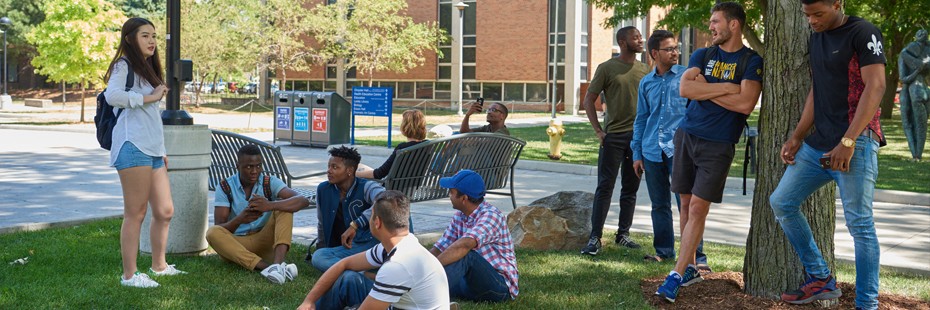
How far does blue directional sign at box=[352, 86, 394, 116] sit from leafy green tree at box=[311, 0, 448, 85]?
71.9ft

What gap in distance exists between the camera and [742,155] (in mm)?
18359

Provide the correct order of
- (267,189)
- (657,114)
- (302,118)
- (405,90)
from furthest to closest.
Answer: (405,90) → (302,118) → (657,114) → (267,189)

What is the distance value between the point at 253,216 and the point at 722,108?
306 centimetres

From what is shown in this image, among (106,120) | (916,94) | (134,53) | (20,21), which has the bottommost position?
(106,120)

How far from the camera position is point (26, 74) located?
64438 mm

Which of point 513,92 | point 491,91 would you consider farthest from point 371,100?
point 491,91

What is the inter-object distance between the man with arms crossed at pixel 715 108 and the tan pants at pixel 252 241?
245cm

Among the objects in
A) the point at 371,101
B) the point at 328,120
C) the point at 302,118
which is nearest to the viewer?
the point at 328,120

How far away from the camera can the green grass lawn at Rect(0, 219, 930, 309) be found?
532 centimetres

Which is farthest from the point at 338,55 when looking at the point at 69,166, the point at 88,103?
the point at 69,166

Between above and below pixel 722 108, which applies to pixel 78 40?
above

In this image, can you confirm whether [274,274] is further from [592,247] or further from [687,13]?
[687,13]

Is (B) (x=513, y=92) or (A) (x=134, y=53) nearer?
(A) (x=134, y=53)

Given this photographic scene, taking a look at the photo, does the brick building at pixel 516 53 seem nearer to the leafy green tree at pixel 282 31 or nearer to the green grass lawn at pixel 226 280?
the leafy green tree at pixel 282 31
